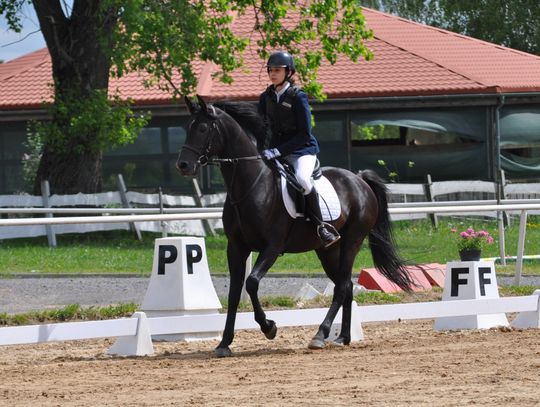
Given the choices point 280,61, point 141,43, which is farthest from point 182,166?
point 141,43

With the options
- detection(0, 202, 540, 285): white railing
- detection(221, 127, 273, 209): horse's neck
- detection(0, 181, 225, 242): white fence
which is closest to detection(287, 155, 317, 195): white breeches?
detection(221, 127, 273, 209): horse's neck

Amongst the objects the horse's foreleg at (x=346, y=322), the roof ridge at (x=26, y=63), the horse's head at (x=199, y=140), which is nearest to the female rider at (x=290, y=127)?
the horse's head at (x=199, y=140)

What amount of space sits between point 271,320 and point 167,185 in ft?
62.9

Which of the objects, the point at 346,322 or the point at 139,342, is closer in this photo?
the point at 139,342

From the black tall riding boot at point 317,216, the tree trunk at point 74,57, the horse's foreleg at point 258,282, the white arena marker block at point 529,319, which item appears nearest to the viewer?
the horse's foreleg at point 258,282

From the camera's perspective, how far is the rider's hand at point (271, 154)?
11203mm

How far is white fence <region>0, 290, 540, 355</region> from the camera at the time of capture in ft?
35.2

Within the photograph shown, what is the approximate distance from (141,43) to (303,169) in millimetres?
12328

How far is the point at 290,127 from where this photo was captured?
11.4 meters

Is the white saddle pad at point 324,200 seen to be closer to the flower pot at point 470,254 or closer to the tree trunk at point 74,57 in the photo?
the flower pot at point 470,254

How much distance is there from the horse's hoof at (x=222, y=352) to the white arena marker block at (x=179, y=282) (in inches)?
38.3

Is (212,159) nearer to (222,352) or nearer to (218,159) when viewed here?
(218,159)

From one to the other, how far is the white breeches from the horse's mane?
36 cm

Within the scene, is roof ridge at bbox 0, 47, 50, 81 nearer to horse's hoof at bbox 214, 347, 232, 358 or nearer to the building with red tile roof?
the building with red tile roof
